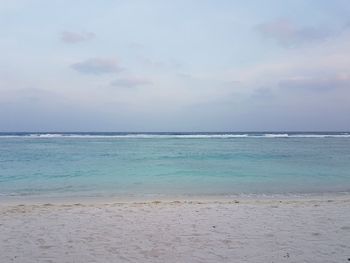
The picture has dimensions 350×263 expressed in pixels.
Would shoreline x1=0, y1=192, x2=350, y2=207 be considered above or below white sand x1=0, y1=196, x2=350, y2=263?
below

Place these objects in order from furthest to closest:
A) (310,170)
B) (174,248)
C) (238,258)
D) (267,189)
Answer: (310,170)
(267,189)
(174,248)
(238,258)

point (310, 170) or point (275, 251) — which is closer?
point (275, 251)

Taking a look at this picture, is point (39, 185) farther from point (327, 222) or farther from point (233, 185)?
point (327, 222)

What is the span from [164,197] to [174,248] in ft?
17.8

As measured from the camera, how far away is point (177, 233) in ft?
19.8

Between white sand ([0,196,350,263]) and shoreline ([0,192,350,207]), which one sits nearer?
white sand ([0,196,350,263])

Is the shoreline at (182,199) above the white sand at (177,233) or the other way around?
the other way around

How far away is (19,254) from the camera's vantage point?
4.98m

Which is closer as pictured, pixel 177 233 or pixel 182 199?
pixel 177 233

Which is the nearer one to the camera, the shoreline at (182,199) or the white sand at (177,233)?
the white sand at (177,233)

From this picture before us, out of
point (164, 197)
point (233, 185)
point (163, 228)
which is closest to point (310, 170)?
point (233, 185)

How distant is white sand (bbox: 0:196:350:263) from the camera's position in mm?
4891

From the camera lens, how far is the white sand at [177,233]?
4891mm

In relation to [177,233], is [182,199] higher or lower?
lower
